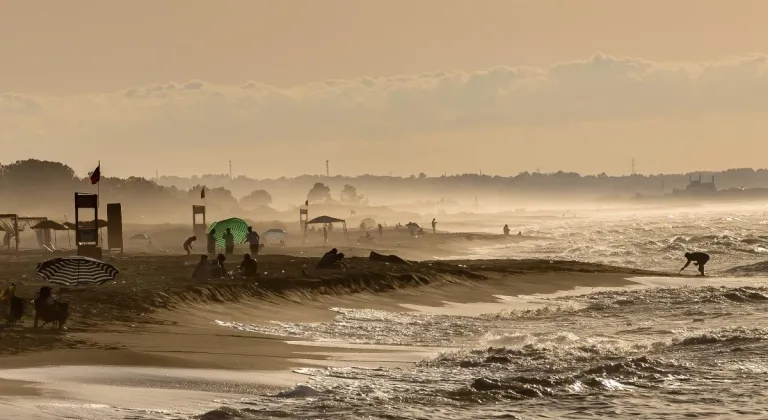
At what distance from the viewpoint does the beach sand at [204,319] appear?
1638 centimetres

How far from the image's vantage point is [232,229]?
49.9 meters

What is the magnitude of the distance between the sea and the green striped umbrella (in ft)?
60.8

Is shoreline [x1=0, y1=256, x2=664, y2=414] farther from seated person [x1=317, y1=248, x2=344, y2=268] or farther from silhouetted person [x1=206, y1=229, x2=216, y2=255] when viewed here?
silhouetted person [x1=206, y1=229, x2=216, y2=255]

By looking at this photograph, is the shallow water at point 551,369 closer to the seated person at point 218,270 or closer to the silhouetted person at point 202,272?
the seated person at point 218,270

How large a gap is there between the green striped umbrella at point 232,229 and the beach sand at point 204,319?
213 inches

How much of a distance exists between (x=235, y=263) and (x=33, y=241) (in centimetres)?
4912

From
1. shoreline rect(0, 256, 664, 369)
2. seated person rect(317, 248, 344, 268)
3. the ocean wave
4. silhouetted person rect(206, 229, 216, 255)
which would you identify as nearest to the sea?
the ocean wave

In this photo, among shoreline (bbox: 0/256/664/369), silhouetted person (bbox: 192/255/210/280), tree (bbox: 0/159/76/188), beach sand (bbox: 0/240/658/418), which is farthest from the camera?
tree (bbox: 0/159/76/188)

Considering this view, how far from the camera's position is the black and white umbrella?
23.4 metres

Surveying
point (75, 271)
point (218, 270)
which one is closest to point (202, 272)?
point (218, 270)

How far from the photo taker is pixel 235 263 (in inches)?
1544

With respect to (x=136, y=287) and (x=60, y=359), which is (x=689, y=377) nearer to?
(x=60, y=359)

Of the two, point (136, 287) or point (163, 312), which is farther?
point (136, 287)

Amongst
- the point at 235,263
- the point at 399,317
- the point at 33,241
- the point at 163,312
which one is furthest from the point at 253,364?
the point at 33,241
